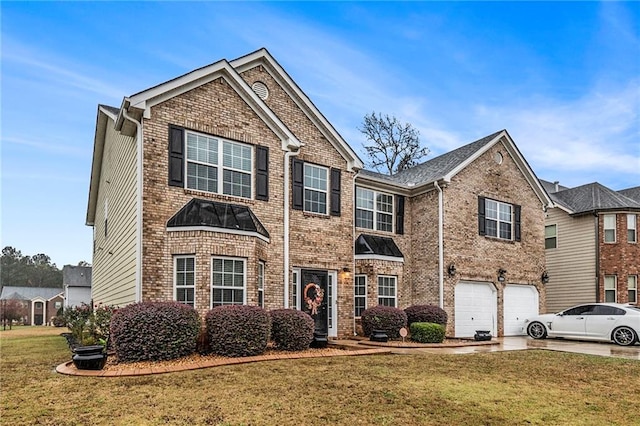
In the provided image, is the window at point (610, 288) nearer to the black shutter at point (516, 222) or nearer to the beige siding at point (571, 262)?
the beige siding at point (571, 262)

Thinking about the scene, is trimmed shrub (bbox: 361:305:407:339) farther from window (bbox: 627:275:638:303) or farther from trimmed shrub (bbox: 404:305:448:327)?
window (bbox: 627:275:638:303)

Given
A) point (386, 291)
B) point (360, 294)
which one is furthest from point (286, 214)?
point (386, 291)

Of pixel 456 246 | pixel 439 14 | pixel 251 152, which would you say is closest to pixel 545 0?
pixel 439 14

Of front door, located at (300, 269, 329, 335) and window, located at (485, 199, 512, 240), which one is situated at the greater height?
window, located at (485, 199, 512, 240)

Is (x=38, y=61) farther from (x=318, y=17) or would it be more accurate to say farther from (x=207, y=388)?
(x=207, y=388)

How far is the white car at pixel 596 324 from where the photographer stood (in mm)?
14516

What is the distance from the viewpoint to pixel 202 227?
1091 cm

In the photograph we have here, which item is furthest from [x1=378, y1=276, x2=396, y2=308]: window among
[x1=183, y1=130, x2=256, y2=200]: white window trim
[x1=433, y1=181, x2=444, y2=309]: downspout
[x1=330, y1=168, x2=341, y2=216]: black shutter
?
[x1=183, y1=130, x2=256, y2=200]: white window trim

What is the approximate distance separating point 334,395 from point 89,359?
4.58m

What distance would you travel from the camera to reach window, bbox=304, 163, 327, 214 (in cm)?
1432

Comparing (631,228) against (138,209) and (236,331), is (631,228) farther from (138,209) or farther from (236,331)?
(138,209)

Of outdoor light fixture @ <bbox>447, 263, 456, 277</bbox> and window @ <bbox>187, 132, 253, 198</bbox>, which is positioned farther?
outdoor light fixture @ <bbox>447, 263, 456, 277</bbox>

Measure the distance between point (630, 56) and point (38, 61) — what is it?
21.2m

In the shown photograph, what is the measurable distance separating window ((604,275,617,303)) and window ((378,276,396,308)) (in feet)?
35.6
